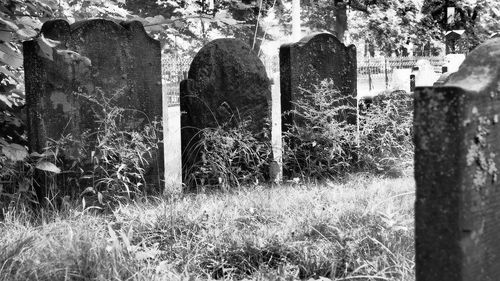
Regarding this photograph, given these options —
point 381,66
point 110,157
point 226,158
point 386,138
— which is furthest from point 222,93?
point 381,66

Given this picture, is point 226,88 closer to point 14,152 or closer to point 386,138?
point 386,138

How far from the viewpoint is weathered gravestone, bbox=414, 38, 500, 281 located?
146cm

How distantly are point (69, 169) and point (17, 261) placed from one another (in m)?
1.54

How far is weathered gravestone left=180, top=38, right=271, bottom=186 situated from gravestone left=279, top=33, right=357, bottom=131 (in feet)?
0.73

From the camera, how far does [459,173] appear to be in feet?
4.85

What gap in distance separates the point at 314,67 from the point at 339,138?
702mm

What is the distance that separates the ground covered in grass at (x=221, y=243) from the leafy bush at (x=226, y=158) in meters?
0.91

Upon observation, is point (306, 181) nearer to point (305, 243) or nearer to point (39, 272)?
point (305, 243)

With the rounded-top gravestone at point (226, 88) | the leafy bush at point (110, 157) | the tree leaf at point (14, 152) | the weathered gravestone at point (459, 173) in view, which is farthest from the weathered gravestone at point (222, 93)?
the weathered gravestone at point (459, 173)

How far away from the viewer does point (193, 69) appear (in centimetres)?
496

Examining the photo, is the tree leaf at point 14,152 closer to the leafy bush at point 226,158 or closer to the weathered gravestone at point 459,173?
the leafy bush at point 226,158

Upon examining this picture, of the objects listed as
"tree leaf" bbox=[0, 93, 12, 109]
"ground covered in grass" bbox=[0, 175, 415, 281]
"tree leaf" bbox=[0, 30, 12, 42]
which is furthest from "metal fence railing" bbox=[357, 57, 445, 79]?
"tree leaf" bbox=[0, 30, 12, 42]

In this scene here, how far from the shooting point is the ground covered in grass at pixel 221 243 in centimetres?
255

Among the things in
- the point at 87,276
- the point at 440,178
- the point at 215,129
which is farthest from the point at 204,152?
the point at 440,178
